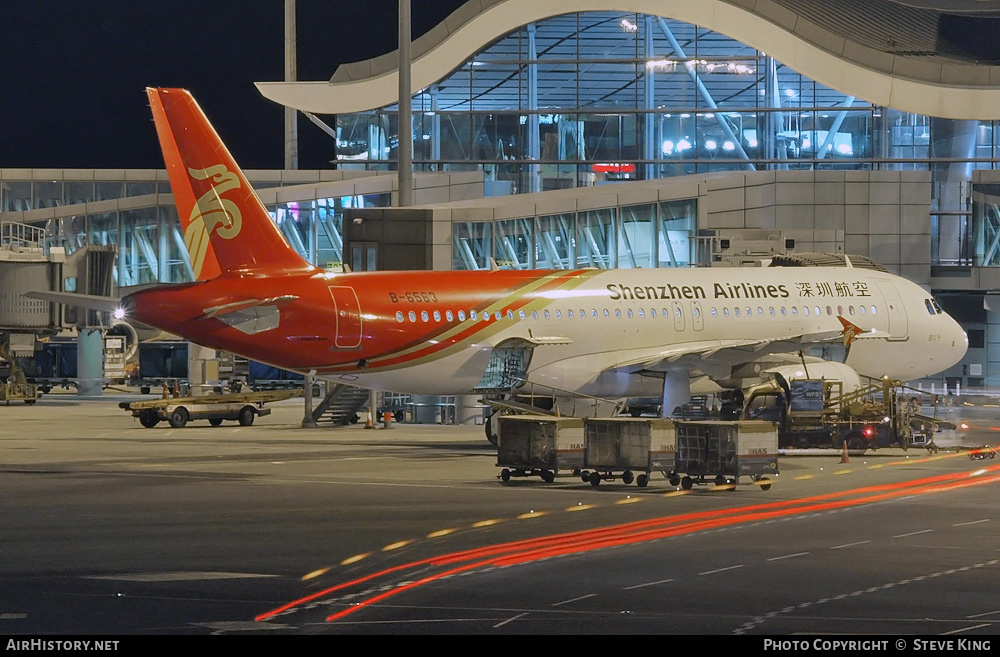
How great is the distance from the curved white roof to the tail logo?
40.4m

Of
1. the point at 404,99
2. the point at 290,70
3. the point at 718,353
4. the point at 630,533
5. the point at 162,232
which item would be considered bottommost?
the point at 630,533

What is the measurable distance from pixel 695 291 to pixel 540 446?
11.4 meters

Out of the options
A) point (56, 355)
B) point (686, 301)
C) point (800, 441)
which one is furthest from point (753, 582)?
point (56, 355)

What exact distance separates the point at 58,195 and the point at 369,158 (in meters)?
21.5

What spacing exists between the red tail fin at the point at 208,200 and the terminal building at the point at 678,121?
30.7m

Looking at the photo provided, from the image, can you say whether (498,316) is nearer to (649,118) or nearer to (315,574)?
(315,574)

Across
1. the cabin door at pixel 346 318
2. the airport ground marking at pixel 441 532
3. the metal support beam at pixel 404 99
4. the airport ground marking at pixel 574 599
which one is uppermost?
the metal support beam at pixel 404 99

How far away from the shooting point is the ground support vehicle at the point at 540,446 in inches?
1137

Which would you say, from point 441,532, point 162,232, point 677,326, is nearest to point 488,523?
point 441,532

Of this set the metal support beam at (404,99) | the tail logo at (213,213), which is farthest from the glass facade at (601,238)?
the tail logo at (213,213)

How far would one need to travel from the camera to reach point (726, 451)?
27.5 m

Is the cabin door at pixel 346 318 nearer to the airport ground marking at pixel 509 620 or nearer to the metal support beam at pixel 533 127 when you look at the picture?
the airport ground marking at pixel 509 620

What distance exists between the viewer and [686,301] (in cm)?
3894
